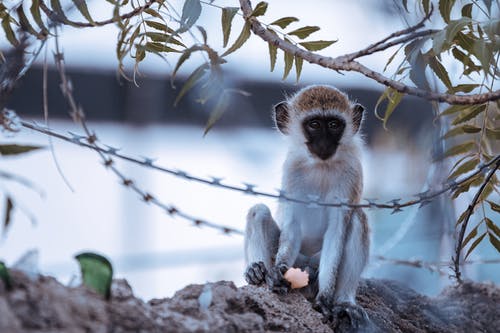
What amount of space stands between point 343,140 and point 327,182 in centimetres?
35

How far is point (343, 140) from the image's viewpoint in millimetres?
5117

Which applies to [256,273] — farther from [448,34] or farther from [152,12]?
[448,34]

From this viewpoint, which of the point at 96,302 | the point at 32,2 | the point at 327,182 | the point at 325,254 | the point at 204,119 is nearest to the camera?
the point at 96,302

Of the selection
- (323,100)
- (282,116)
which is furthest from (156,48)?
(282,116)

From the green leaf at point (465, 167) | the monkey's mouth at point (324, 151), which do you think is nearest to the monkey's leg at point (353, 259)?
the monkey's mouth at point (324, 151)

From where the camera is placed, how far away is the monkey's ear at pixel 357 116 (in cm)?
526

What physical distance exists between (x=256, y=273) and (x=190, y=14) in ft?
5.91

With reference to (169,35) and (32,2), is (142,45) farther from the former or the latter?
(32,2)

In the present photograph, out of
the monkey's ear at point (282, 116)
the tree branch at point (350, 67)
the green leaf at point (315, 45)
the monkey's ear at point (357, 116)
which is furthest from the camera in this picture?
the monkey's ear at point (282, 116)

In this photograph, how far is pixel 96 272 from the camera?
110 inches

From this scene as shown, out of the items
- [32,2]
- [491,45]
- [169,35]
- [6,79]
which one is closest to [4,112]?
[6,79]

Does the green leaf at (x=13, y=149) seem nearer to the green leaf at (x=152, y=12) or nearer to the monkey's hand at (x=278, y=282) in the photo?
the green leaf at (x=152, y=12)

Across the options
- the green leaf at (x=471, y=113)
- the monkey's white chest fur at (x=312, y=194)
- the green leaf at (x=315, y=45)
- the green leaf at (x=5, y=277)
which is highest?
the green leaf at (x=315, y=45)

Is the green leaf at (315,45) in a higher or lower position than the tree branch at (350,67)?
higher
